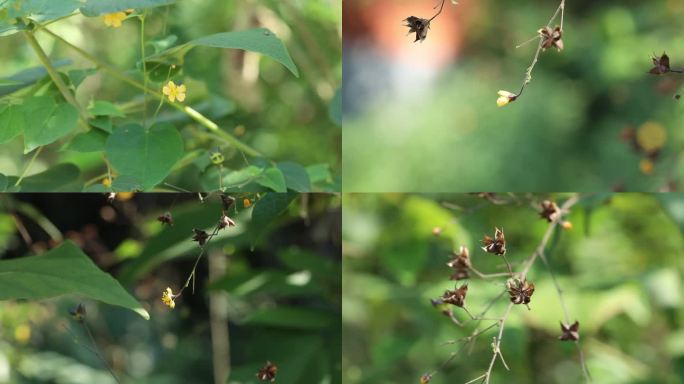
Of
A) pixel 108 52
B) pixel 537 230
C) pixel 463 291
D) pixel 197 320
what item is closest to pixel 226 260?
pixel 197 320

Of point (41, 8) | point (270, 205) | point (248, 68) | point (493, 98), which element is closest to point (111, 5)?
point (41, 8)

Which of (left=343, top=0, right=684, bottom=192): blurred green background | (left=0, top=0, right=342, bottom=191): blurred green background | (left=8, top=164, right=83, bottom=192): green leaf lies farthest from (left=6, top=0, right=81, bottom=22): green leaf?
(left=343, top=0, right=684, bottom=192): blurred green background

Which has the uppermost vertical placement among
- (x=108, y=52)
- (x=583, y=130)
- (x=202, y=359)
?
(x=583, y=130)

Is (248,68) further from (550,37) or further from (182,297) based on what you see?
(550,37)

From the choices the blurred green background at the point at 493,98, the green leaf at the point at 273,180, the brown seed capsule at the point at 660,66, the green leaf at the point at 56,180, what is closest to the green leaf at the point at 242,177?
the green leaf at the point at 273,180

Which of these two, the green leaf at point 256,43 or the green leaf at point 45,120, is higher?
the green leaf at point 256,43

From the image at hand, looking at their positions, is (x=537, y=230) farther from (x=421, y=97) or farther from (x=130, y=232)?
(x=421, y=97)

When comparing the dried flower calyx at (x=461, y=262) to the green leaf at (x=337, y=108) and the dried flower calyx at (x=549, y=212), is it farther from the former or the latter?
the green leaf at (x=337, y=108)
